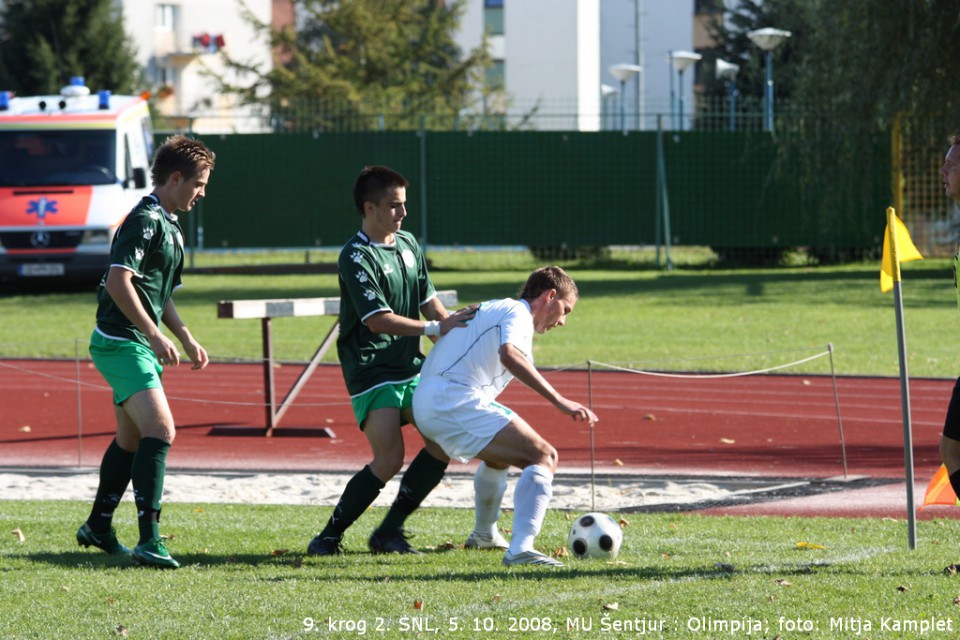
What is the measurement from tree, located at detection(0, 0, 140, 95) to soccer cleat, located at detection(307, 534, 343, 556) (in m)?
40.0

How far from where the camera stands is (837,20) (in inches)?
947

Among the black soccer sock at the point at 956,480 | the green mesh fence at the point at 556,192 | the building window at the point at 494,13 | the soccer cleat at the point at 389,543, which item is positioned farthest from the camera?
the building window at the point at 494,13

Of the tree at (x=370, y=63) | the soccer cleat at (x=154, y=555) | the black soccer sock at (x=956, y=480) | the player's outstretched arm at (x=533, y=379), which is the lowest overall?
the soccer cleat at (x=154, y=555)

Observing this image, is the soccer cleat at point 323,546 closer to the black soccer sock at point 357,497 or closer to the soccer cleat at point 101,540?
the black soccer sock at point 357,497

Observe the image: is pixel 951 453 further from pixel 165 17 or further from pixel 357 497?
pixel 165 17

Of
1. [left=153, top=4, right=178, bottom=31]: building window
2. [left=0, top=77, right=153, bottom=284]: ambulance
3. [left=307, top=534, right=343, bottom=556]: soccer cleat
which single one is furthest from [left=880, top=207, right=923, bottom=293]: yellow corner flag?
[left=153, top=4, right=178, bottom=31]: building window

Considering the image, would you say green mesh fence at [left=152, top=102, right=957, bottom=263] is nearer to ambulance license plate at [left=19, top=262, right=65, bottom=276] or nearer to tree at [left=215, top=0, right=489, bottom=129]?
ambulance license plate at [left=19, top=262, right=65, bottom=276]

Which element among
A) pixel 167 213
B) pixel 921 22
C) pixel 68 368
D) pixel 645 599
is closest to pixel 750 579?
pixel 645 599

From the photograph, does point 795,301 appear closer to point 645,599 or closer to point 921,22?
point 921,22

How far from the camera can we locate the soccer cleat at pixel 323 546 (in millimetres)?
6891

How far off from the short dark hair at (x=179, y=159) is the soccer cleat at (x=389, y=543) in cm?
203

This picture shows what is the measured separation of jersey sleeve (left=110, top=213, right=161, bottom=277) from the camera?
6.50 metres

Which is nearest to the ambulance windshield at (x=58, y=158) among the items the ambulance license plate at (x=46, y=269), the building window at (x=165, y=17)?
the ambulance license plate at (x=46, y=269)

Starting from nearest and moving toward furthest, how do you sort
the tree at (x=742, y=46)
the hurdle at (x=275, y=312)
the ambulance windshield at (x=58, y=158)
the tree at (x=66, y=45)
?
the hurdle at (x=275, y=312) → the ambulance windshield at (x=58, y=158) → the tree at (x=66, y=45) → the tree at (x=742, y=46)
